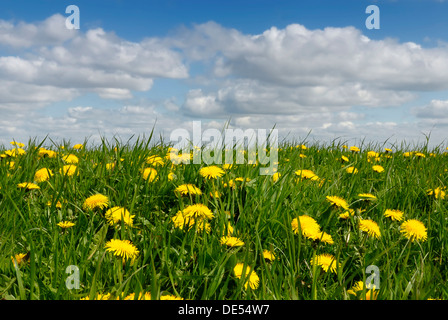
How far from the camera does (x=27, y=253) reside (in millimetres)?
2205

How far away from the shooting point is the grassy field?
6.55ft

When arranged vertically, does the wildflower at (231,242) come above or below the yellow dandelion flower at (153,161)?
below

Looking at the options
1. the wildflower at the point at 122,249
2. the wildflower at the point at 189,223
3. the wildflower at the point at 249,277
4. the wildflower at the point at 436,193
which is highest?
the wildflower at the point at 436,193

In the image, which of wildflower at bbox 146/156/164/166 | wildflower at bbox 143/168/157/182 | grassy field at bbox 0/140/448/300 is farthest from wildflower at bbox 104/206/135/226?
wildflower at bbox 146/156/164/166

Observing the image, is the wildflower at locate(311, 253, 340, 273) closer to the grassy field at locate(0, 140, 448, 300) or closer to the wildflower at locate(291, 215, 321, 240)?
the grassy field at locate(0, 140, 448, 300)

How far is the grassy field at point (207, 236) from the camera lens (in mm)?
1997

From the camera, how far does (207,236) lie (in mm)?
2445

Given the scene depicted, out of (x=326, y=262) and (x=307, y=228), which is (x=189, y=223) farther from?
(x=326, y=262)

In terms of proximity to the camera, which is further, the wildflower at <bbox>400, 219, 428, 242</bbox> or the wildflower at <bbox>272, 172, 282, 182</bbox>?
the wildflower at <bbox>272, 172, 282, 182</bbox>

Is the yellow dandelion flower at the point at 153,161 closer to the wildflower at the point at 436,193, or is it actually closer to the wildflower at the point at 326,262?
the wildflower at the point at 326,262

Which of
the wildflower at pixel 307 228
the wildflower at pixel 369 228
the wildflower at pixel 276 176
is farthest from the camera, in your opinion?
the wildflower at pixel 276 176

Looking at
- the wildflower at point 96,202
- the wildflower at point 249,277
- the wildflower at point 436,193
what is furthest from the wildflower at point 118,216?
the wildflower at point 436,193
